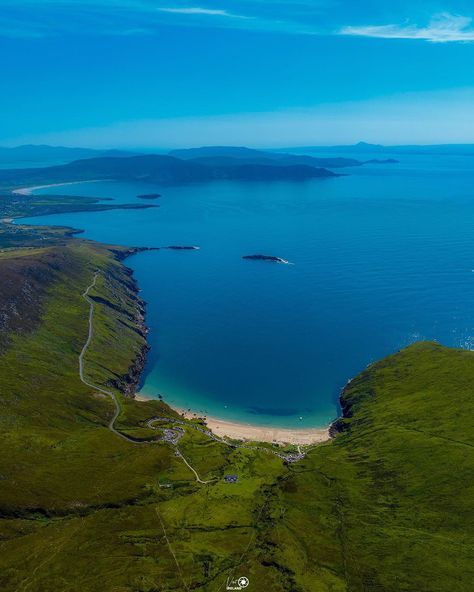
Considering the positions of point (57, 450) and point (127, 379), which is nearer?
point (57, 450)

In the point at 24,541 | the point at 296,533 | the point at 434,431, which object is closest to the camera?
the point at 24,541

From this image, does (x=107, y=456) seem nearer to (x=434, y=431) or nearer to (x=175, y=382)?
(x=175, y=382)

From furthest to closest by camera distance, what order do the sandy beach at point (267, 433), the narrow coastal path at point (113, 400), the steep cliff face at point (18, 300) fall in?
the steep cliff face at point (18, 300)
the sandy beach at point (267, 433)
the narrow coastal path at point (113, 400)

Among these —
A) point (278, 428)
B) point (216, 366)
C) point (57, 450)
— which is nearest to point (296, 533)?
point (278, 428)

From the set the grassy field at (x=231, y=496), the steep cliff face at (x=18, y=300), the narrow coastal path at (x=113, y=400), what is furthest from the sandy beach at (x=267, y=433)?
the steep cliff face at (x=18, y=300)

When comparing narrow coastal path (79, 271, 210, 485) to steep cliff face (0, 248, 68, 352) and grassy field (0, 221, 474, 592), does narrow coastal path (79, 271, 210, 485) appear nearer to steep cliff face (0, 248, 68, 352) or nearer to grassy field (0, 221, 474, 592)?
grassy field (0, 221, 474, 592)

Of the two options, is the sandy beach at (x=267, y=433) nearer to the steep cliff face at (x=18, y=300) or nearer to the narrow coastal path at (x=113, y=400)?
the narrow coastal path at (x=113, y=400)

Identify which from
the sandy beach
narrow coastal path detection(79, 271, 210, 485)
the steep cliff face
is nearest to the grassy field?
narrow coastal path detection(79, 271, 210, 485)

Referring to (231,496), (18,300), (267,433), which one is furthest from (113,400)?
(18,300)
